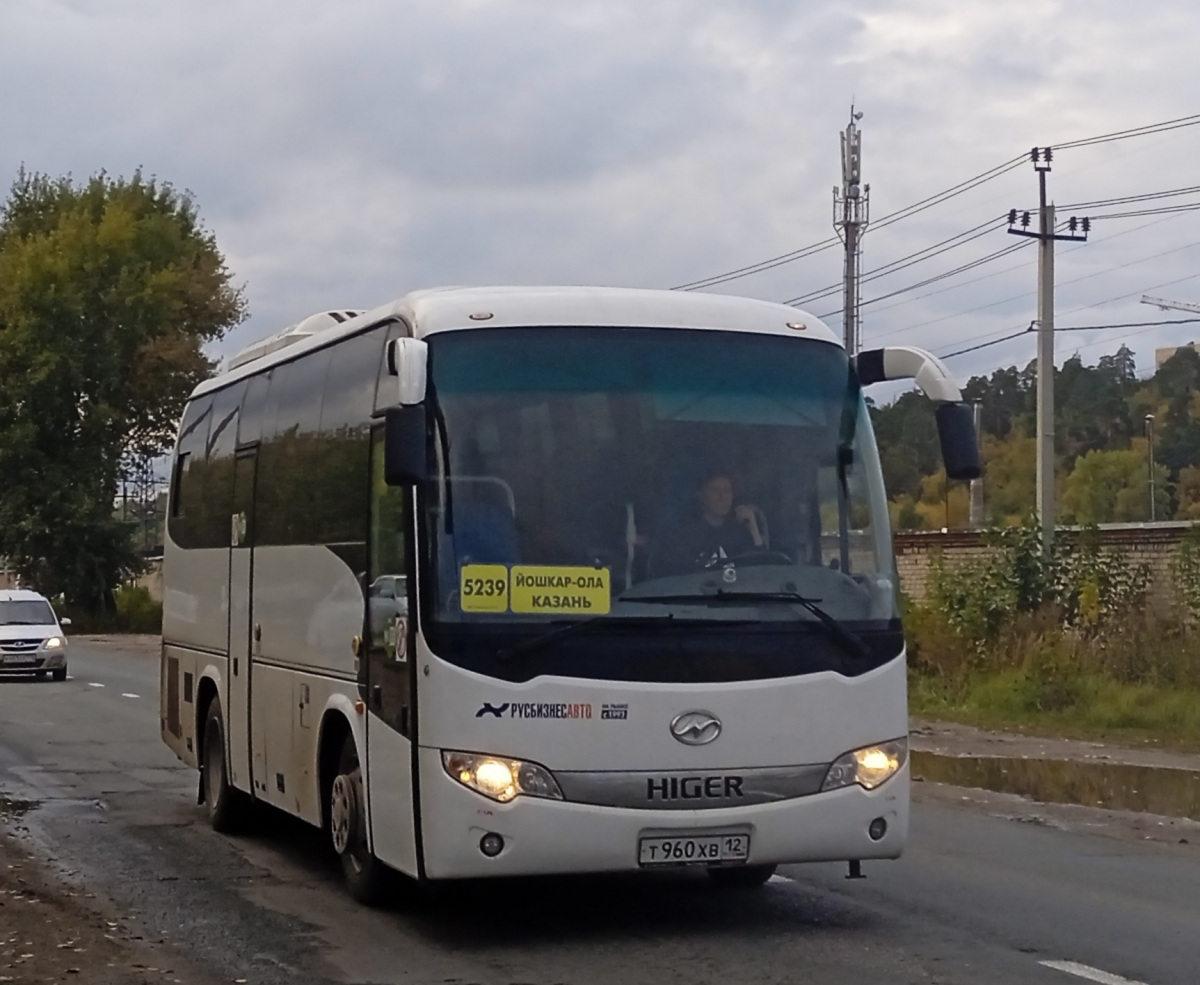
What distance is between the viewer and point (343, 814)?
403 inches

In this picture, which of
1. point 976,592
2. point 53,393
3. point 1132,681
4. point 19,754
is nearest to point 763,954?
point 19,754

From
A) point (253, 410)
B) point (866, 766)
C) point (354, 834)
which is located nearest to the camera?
point (866, 766)

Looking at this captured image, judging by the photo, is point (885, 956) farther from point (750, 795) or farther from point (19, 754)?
point (19, 754)

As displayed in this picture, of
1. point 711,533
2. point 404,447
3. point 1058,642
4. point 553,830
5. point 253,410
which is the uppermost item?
point 253,410

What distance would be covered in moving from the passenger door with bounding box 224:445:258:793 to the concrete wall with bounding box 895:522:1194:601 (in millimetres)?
13354

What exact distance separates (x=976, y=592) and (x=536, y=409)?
21777mm

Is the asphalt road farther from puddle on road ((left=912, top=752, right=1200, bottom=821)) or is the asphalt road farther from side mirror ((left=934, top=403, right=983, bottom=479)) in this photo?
side mirror ((left=934, top=403, right=983, bottom=479))

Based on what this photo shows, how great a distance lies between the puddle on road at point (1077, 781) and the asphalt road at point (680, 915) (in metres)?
2.04

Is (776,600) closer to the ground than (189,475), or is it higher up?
closer to the ground

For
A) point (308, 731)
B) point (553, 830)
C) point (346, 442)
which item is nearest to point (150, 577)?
point (308, 731)

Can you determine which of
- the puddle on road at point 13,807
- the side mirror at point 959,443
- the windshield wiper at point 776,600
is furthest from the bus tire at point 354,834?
the puddle on road at point 13,807

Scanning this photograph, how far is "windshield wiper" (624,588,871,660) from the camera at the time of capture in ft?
29.3

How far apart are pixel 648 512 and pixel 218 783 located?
560cm

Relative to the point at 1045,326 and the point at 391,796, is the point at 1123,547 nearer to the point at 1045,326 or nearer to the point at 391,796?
the point at 1045,326
